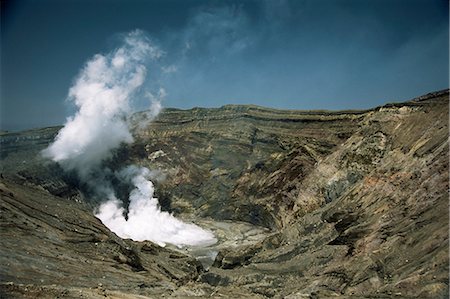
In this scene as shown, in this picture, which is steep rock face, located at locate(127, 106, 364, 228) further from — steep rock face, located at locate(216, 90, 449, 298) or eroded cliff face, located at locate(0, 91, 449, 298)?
steep rock face, located at locate(216, 90, 449, 298)

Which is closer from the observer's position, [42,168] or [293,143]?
[42,168]

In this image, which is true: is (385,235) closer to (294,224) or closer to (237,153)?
(294,224)

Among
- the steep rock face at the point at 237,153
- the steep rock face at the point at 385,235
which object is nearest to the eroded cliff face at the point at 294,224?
the steep rock face at the point at 385,235

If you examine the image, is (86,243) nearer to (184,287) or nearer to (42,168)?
(184,287)

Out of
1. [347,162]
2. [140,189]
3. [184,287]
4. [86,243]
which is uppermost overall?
[140,189]

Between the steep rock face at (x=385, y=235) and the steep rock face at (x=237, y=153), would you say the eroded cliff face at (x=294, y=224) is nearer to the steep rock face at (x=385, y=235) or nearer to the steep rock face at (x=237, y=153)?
the steep rock face at (x=385, y=235)

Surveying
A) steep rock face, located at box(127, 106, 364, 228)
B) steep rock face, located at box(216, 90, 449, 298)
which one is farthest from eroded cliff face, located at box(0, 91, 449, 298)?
steep rock face, located at box(127, 106, 364, 228)

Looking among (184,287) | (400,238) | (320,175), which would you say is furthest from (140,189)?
(400,238)

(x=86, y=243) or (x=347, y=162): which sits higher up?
(x=347, y=162)

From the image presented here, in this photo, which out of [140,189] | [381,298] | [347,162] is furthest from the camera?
[140,189]
